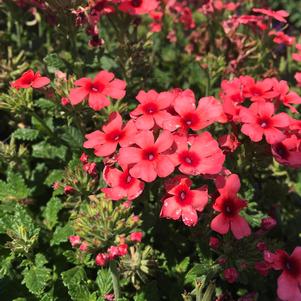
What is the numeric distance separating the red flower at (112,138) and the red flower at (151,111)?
0.05 meters

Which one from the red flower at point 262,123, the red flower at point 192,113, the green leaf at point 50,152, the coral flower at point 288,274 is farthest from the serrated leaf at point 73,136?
the coral flower at point 288,274

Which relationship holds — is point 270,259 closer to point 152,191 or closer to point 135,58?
point 152,191

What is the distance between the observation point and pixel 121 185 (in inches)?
66.4

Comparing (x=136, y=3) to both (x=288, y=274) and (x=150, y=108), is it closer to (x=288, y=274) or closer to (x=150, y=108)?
(x=150, y=108)

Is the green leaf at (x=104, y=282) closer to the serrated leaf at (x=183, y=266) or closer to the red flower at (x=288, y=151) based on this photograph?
the serrated leaf at (x=183, y=266)

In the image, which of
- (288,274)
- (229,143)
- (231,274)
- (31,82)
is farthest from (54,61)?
(288,274)

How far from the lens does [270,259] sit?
1.71 metres

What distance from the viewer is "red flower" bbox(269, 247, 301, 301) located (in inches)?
64.7

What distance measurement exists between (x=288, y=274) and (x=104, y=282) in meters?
0.83

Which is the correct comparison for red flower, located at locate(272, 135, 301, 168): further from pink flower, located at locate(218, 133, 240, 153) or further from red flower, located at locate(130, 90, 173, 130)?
red flower, located at locate(130, 90, 173, 130)

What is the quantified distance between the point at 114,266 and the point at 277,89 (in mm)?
1156

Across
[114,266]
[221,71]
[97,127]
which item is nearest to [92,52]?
[97,127]

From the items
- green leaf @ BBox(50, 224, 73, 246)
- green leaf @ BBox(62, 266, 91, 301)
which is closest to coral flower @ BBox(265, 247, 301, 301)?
green leaf @ BBox(62, 266, 91, 301)

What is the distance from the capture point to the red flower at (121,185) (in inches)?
64.5
